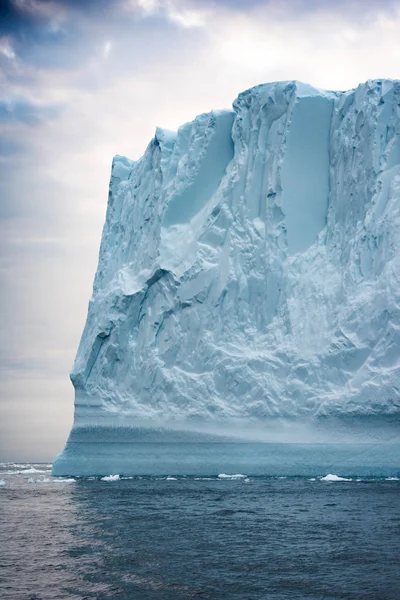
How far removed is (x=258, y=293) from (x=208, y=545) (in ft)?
36.9

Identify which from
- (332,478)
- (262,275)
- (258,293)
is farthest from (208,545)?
(262,275)

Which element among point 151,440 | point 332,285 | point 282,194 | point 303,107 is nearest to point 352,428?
point 332,285

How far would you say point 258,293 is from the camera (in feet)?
64.0

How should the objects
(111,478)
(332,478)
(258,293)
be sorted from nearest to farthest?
(332,478), (111,478), (258,293)

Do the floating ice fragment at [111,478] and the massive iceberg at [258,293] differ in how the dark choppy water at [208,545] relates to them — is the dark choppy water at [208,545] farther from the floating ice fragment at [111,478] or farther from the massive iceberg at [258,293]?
the floating ice fragment at [111,478]

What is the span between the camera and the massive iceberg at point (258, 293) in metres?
17.5

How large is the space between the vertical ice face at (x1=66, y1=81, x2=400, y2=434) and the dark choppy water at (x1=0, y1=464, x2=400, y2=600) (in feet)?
12.3

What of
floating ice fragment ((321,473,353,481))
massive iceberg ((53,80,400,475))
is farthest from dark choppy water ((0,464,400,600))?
massive iceberg ((53,80,400,475))

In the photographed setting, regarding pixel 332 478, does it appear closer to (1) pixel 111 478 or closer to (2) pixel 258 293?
(2) pixel 258 293

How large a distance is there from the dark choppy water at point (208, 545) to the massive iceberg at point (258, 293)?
3.37 meters

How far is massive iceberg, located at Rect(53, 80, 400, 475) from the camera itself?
1745 cm

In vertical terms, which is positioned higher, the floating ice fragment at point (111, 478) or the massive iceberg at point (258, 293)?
the massive iceberg at point (258, 293)

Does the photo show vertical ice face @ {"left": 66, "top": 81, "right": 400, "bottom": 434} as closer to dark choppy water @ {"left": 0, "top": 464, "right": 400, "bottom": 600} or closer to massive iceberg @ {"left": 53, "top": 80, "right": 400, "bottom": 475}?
massive iceberg @ {"left": 53, "top": 80, "right": 400, "bottom": 475}

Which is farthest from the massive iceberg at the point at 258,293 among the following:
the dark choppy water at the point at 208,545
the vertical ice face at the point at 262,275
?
the dark choppy water at the point at 208,545
